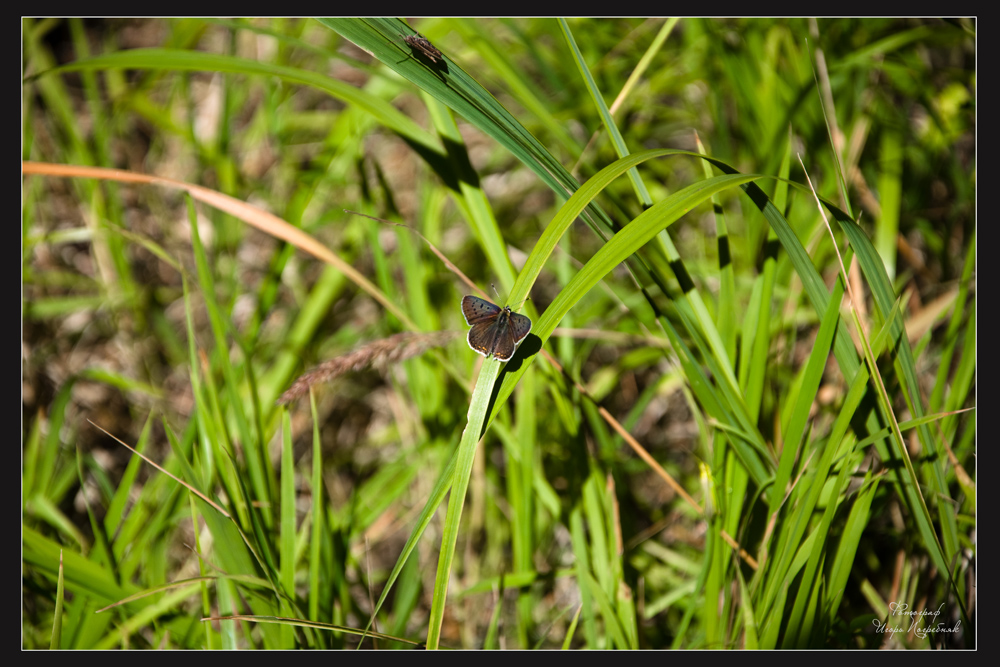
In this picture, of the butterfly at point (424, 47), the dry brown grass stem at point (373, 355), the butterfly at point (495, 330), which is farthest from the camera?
the dry brown grass stem at point (373, 355)

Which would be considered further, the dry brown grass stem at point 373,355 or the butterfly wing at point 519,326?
the dry brown grass stem at point 373,355

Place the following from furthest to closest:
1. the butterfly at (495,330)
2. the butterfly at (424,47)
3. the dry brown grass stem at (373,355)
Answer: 1. the dry brown grass stem at (373,355)
2. the butterfly at (424,47)
3. the butterfly at (495,330)

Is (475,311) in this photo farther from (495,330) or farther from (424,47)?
(424,47)

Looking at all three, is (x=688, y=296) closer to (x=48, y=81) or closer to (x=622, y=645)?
(x=622, y=645)

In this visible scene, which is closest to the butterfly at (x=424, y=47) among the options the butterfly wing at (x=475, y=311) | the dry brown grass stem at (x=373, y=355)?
the butterfly wing at (x=475, y=311)

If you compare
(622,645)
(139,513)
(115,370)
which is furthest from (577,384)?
(115,370)

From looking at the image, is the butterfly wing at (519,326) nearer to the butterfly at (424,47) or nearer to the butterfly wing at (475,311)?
the butterfly wing at (475,311)

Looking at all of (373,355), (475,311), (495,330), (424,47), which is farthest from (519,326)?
(424,47)

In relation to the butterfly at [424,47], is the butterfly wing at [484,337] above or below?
below
